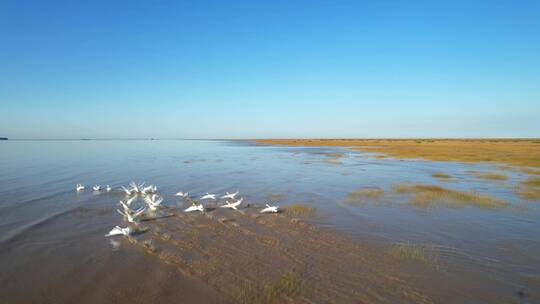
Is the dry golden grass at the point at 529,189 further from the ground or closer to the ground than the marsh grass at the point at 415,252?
further from the ground

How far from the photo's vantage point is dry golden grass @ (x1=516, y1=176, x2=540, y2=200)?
15.2 m

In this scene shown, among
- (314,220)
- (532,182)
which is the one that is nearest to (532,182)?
(532,182)

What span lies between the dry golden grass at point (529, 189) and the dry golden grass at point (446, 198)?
249 cm

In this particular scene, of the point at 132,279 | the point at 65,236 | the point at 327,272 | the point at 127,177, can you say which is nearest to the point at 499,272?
the point at 327,272

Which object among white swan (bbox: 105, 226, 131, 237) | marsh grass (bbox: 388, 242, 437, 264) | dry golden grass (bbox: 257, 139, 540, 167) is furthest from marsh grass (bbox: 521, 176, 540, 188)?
white swan (bbox: 105, 226, 131, 237)

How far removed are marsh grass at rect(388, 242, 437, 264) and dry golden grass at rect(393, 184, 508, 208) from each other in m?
5.63

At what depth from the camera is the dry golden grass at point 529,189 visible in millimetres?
15203

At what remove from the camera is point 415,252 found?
7.93 metres

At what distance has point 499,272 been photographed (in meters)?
6.73

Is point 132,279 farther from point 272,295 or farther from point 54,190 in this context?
point 54,190

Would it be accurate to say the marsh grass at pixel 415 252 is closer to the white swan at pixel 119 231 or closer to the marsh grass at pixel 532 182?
the white swan at pixel 119 231

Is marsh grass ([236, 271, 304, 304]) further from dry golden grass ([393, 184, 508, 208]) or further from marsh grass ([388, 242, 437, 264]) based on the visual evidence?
dry golden grass ([393, 184, 508, 208])

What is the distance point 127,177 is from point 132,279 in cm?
1782

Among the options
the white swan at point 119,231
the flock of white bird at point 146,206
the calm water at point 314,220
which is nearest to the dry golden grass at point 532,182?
the calm water at point 314,220
